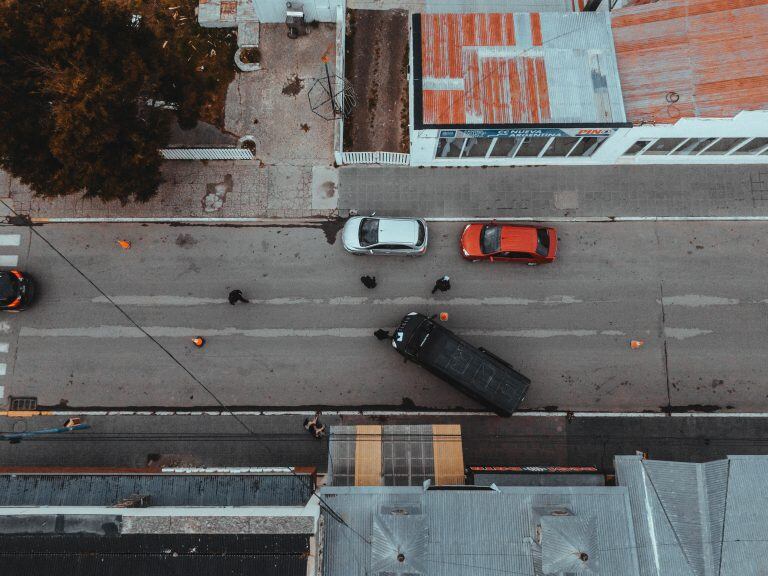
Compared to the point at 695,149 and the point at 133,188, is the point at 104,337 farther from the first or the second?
the point at 695,149

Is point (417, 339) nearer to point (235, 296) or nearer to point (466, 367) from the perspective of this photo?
point (466, 367)

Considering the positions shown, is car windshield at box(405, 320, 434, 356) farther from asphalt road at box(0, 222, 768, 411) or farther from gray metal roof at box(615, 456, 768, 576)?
gray metal roof at box(615, 456, 768, 576)

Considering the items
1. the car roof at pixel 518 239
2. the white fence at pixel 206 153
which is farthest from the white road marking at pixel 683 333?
the white fence at pixel 206 153

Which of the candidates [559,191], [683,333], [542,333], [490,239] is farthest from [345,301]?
[683,333]

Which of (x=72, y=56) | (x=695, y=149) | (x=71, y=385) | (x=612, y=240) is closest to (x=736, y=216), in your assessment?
(x=695, y=149)

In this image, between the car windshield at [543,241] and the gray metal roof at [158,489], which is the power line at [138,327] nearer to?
the gray metal roof at [158,489]
